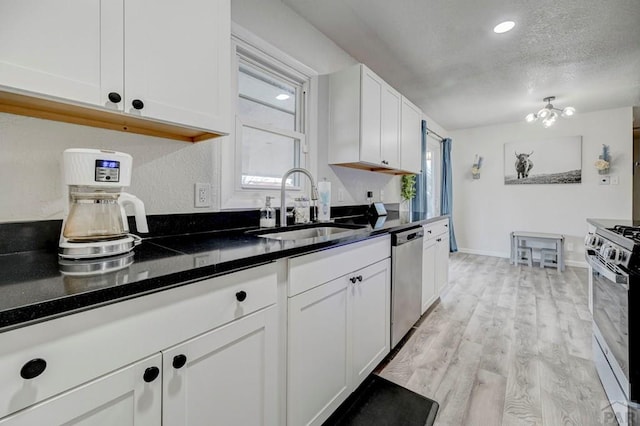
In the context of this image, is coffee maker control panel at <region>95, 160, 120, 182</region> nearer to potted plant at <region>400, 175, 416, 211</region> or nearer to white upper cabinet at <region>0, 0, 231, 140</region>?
white upper cabinet at <region>0, 0, 231, 140</region>

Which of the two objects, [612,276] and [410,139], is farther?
[410,139]

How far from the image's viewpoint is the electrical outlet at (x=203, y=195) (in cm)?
143

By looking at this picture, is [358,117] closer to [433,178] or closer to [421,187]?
[421,187]

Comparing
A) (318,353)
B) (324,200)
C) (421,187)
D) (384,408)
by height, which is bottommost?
(384,408)

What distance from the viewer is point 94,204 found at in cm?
91

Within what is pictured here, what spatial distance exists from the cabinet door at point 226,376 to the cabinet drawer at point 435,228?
1.77 metres

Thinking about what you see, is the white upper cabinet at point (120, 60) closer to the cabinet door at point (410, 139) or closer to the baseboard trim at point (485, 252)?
the cabinet door at point (410, 139)

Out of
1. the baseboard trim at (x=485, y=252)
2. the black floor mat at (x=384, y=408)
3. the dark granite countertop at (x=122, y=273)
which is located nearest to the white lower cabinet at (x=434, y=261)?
the black floor mat at (x=384, y=408)

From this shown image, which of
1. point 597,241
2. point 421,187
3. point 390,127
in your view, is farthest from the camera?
point 421,187

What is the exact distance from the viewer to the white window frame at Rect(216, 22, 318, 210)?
1.59 meters

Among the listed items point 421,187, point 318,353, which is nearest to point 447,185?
point 421,187

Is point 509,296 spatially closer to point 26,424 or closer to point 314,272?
point 314,272

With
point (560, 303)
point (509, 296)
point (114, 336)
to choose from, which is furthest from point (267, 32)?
point (560, 303)

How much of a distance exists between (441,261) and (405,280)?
3.59 ft
